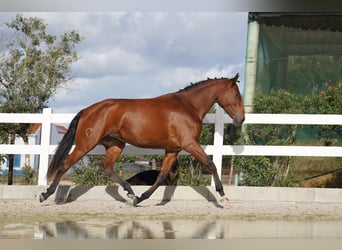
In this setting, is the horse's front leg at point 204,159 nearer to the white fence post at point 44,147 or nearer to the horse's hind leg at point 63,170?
the horse's hind leg at point 63,170

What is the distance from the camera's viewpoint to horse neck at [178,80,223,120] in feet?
23.7

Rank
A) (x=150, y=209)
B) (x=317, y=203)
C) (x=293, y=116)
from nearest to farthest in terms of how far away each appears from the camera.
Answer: (x=150, y=209)
(x=317, y=203)
(x=293, y=116)

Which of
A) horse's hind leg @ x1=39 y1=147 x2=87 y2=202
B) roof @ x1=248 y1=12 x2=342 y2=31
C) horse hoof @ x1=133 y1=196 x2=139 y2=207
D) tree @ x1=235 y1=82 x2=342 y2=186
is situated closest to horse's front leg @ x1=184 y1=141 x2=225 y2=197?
horse hoof @ x1=133 y1=196 x2=139 y2=207

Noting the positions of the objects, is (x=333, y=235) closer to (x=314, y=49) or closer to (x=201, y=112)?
(x=201, y=112)

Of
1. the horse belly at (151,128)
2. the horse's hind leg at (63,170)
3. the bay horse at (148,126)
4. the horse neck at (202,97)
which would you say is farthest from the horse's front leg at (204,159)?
the horse's hind leg at (63,170)

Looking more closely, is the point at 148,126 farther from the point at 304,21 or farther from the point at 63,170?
the point at 304,21

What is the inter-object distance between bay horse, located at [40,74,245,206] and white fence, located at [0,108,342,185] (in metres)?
1.00

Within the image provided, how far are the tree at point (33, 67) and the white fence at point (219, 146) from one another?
4636mm

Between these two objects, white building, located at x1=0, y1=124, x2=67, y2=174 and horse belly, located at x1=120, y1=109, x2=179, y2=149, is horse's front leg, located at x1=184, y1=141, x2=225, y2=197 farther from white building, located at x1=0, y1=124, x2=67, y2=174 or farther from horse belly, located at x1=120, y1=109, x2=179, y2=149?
white building, located at x1=0, y1=124, x2=67, y2=174

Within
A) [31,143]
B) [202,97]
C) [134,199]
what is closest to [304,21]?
[202,97]

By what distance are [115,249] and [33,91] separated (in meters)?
10.4

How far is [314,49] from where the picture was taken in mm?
10633

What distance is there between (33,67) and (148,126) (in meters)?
8.31

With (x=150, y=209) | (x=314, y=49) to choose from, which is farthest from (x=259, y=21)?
(x=150, y=209)
